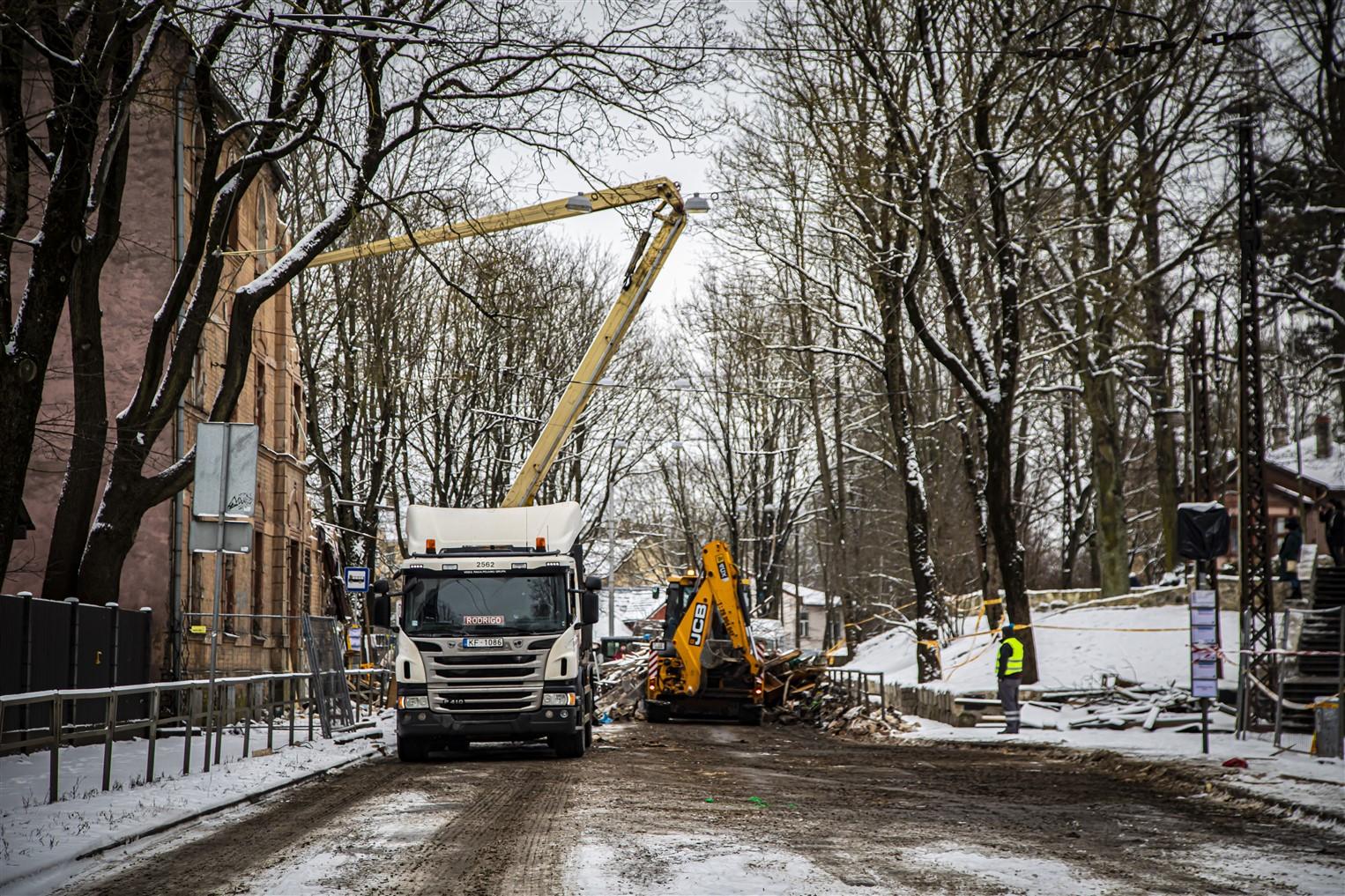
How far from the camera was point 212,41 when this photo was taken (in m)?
17.7

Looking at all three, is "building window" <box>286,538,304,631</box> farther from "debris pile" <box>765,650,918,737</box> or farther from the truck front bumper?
the truck front bumper

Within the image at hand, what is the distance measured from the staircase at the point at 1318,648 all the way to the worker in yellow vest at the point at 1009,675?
4.05 metres

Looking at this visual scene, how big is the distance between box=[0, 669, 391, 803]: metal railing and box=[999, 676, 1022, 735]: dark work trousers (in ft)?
35.9

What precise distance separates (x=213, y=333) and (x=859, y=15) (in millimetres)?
15210

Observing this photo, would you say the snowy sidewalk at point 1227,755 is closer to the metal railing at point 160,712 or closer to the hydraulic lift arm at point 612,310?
the hydraulic lift arm at point 612,310

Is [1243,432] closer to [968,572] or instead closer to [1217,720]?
[1217,720]

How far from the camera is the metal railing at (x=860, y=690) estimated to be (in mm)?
30516

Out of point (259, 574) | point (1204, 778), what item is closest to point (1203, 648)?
point (1204, 778)

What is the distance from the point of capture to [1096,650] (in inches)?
1195

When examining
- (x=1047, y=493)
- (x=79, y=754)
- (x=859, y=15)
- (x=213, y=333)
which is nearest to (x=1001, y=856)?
(x=79, y=754)

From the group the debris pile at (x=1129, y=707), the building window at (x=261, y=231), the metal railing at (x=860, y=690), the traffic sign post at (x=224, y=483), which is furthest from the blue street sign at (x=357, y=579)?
the traffic sign post at (x=224, y=483)

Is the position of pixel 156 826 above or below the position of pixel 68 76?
below

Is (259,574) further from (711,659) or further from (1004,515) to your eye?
(1004,515)

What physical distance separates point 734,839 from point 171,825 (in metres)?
4.47
